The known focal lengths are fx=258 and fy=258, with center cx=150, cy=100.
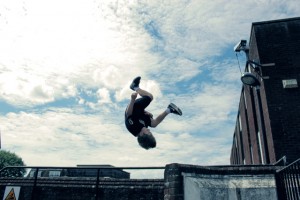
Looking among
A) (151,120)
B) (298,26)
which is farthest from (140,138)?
(298,26)

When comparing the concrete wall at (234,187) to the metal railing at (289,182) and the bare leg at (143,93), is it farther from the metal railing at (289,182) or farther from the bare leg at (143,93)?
Answer: the bare leg at (143,93)

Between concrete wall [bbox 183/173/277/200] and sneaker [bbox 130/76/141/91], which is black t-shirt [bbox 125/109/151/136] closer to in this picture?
sneaker [bbox 130/76/141/91]

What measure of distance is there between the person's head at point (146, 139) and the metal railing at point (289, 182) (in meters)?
3.06

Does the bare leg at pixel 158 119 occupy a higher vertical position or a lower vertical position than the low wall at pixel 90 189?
higher

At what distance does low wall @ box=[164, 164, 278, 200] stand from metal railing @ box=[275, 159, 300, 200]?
15 cm

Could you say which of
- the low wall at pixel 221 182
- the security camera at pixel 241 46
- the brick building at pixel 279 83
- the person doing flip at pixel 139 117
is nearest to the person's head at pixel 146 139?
the person doing flip at pixel 139 117

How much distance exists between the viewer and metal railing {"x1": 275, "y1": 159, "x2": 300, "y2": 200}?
18.0 feet

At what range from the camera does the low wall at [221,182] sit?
577 cm

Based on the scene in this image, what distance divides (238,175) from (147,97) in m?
3.03

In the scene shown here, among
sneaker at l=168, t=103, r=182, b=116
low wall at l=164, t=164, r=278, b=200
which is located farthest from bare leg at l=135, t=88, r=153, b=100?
low wall at l=164, t=164, r=278, b=200

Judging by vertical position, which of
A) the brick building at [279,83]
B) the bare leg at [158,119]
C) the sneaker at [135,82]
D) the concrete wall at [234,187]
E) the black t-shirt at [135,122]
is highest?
the brick building at [279,83]

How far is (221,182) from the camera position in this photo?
6332 mm

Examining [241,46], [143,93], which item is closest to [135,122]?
[143,93]

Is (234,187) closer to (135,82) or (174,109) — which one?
(174,109)
